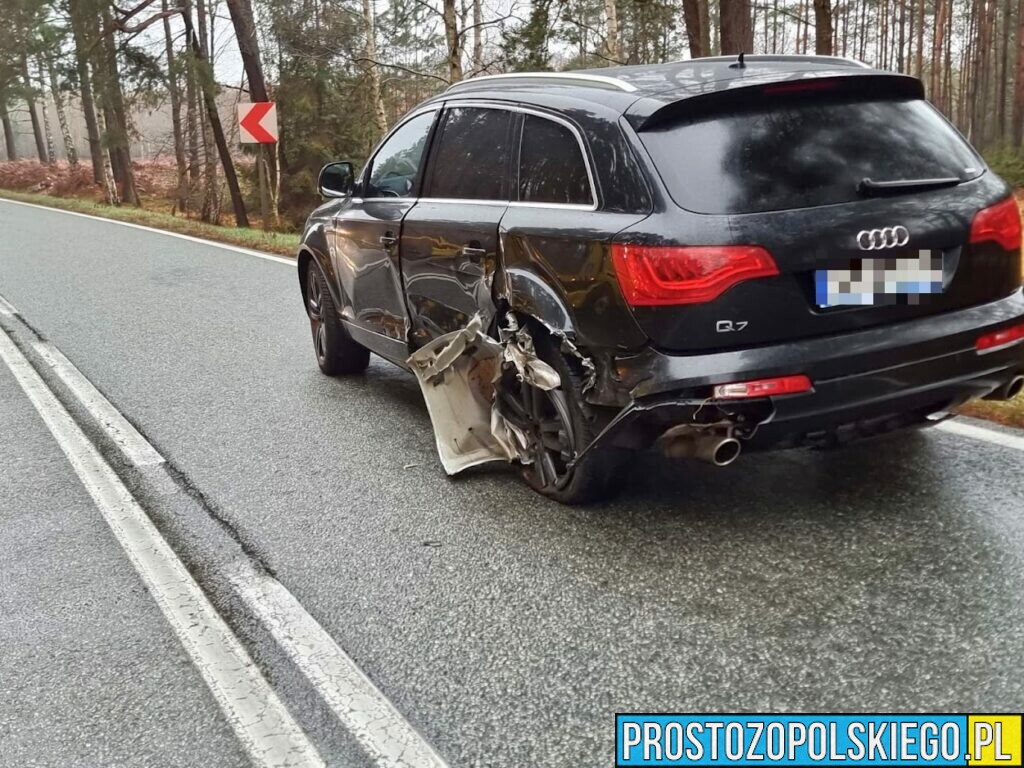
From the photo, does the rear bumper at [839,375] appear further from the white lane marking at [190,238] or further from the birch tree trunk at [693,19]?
the birch tree trunk at [693,19]

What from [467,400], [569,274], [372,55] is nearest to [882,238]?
[569,274]

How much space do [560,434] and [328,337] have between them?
3080 mm

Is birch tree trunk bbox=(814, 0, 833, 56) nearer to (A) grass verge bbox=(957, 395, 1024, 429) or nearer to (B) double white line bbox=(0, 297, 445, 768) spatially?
(A) grass verge bbox=(957, 395, 1024, 429)

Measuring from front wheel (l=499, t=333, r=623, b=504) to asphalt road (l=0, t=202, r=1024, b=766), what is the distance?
12cm

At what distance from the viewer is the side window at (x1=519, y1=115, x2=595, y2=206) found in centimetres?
376

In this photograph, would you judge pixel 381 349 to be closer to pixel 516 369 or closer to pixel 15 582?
pixel 516 369

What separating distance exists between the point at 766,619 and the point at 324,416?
345cm

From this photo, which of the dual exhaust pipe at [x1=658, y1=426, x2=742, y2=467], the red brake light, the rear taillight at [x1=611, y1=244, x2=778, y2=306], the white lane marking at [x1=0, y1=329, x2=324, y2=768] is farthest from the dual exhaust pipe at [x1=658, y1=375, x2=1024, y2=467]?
the white lane marking at [x1=0, y1=329, x2=324, y2=768]

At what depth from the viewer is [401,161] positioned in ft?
17.9

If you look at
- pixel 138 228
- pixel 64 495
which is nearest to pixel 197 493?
pixel 64 495

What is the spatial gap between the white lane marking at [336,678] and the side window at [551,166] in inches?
75.2

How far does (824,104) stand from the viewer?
Answer: 11.5 feet

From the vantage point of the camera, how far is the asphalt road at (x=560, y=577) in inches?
105

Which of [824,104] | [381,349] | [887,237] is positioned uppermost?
[824,104]
